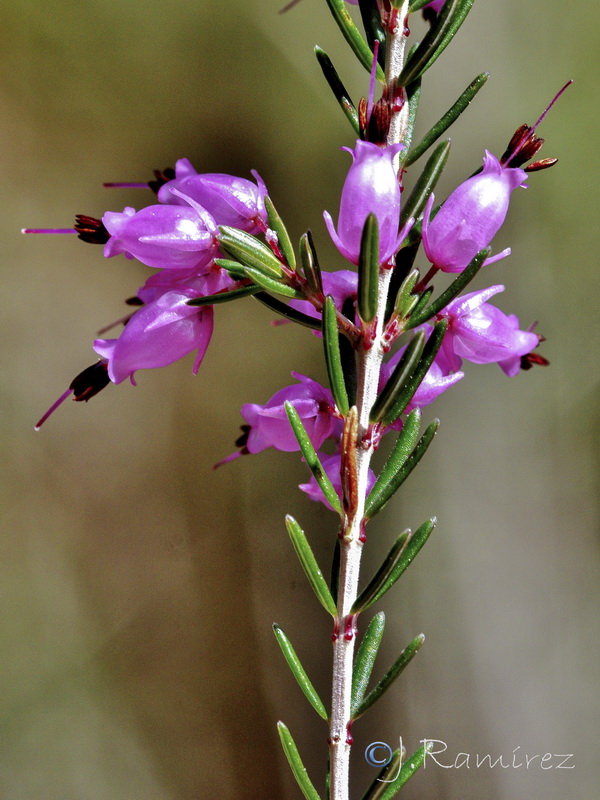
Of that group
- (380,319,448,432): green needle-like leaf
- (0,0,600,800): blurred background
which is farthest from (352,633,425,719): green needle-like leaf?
(0,0,600,800): blurred background

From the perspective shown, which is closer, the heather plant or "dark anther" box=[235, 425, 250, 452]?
the heather plant

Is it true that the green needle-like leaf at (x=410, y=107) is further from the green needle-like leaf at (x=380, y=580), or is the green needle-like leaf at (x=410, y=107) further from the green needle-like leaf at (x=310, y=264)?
the green needle-like leaf at (x=380, y=580)

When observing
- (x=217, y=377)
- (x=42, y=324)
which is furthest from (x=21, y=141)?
(x=217, y=377)

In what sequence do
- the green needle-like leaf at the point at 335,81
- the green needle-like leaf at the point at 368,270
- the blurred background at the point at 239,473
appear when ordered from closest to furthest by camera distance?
the green needle-like leaf at the point at 368,270, the green needle-like leaf at the point at 335,81, the blurred background at the point at 239,473

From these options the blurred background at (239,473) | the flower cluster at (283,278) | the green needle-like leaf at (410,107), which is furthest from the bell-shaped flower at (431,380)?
the blurred background at (239,473)

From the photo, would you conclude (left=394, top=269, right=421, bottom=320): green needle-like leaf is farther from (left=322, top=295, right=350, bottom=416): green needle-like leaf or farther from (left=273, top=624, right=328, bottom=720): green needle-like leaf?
(left=273, top=624, right=328, bottom=720): green needle-like leaf

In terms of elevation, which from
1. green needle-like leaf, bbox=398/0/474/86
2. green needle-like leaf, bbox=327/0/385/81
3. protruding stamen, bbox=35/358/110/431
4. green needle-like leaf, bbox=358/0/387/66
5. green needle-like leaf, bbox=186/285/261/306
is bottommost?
protruding stamen, bbox=35/358/110/431

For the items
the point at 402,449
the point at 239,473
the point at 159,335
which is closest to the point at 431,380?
the point at 402,449
